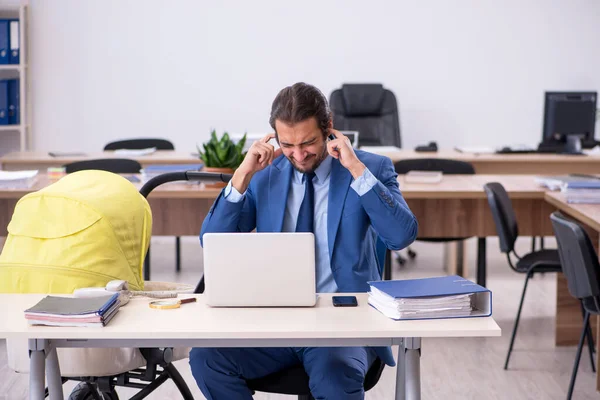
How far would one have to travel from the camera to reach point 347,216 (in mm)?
2523

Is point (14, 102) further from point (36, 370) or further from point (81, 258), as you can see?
point (36, 370)

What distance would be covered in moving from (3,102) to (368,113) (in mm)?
3057

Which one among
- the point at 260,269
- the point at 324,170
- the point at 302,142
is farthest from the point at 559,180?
the point at 260,269

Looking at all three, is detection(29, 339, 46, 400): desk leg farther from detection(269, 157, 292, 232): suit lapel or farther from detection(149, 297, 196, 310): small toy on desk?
detection(269, 157, 292, 232): suit lapel

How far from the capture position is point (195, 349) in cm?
Answer: 239

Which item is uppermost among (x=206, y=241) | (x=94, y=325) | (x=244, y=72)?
(x=244, y=72)

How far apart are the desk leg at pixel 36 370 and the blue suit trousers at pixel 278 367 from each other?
46 cm

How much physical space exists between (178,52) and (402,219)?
535 cm

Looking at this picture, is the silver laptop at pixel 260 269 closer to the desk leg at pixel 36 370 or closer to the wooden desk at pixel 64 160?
the desk leg at pixel 36 370

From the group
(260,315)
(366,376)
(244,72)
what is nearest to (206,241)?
(260,315)

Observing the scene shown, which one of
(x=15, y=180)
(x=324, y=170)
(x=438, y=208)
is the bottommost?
(x=438, y=208)

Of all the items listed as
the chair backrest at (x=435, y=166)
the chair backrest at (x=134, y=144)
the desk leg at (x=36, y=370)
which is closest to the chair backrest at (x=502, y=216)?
the chair backrest at (x=435, y=166)

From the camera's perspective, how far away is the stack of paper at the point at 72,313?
6.48 feet

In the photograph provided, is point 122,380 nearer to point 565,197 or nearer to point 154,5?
point 565,197
